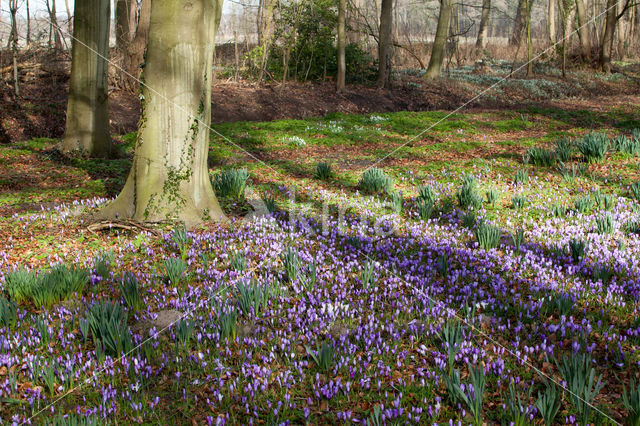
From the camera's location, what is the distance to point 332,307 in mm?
3320

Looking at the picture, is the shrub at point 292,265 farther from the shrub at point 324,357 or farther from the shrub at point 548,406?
the shrub at point 548,406

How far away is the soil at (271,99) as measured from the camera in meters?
11.2

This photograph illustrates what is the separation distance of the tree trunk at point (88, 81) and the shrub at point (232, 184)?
3.31 metres

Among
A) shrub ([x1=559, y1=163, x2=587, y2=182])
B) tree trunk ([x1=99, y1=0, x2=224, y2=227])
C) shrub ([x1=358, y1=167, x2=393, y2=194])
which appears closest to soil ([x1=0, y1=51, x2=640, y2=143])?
tree trunk ([x1=99, y1=0, x2=224, y2=227])

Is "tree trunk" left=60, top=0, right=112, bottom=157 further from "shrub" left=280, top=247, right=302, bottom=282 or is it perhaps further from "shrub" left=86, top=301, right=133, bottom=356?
"shrub" left=86, top=301, right=133, bottom=356

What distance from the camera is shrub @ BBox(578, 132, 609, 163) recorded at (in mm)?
6980

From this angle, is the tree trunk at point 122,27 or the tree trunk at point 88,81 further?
the tree trunk at point 122,27

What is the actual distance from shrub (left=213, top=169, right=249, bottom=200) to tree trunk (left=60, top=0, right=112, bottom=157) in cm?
331

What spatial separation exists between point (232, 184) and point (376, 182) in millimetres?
1783

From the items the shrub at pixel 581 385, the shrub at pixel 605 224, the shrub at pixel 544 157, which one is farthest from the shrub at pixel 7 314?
the shrub at pixel 544 157

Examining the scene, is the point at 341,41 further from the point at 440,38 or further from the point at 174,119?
the point at 174,119

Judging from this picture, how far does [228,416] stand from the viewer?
2336mm

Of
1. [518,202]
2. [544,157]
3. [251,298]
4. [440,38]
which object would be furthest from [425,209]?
[440,38]

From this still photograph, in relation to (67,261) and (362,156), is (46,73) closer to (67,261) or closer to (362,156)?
(362,156)
